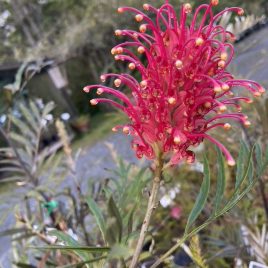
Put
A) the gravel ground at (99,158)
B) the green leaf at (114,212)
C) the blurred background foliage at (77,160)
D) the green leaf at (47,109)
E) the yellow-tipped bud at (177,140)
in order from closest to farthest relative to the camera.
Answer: the green leaf at (114,212) → the yellow-tipped bud at (177,140) → the blurred background foliage at (77,160) → the green leaf at (47,109) → the gravel ground at (99,158)

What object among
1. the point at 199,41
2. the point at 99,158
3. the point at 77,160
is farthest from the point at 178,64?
the point at 99,158

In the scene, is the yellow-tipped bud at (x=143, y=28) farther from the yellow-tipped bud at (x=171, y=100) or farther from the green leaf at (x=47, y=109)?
the green leaf at (x=47, y=109)

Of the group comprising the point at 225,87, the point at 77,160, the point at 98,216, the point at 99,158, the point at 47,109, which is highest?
the point at 225,87

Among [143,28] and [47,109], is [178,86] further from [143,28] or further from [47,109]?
[47,109]

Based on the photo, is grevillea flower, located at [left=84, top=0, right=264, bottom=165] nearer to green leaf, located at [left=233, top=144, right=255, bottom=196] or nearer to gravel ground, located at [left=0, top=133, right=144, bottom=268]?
green leaf, located at [left=233, top=144, right=255, bottom=196]

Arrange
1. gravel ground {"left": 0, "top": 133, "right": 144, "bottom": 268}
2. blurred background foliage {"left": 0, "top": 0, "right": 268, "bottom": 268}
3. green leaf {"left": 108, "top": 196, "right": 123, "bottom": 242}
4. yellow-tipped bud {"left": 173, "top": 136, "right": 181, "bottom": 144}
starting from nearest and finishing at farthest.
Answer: green leaf {"left": 108, "top": 196, "right": 123, "bottom": 242}, yellow-tipped bud {"left": 173, "top": 136, "right": 181, "bottom": 144}, blurred background foliage {"left": 0, "top": 0, "right": 268, "bottom": 268}, gravel ground {"left": 0, "top": 133, "right": 144, "bottom": 268}

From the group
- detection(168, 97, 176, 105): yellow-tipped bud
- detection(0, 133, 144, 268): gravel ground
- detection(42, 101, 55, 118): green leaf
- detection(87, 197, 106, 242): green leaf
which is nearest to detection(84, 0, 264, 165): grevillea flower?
detection(168, 97, 176, 105): yellow-tipped bud

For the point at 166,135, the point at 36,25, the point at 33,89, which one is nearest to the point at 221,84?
the point at 166,135

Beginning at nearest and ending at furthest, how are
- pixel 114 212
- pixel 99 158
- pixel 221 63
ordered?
pixel 114 212, pixel 221 63, pixel 99 158

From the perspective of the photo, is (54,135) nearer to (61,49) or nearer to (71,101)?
(71,101)

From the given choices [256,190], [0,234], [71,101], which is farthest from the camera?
[71,101]

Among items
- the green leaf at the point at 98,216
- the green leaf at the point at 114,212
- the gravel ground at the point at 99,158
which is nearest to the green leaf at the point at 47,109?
the green leaf at the point at 98,216
